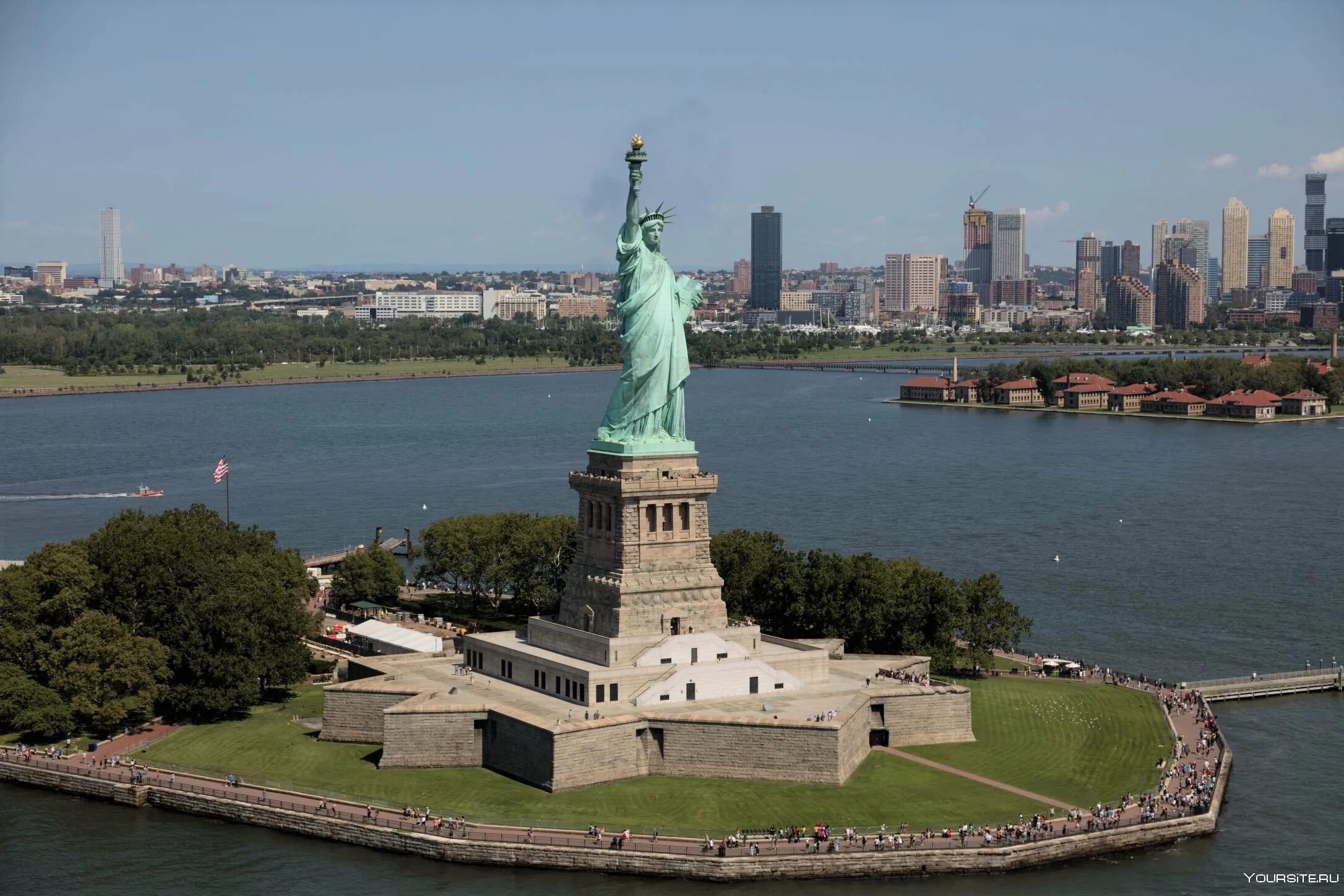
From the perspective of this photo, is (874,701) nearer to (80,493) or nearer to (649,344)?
(649,344)

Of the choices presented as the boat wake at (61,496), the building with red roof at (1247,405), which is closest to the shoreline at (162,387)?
the boat wake at (61,496)

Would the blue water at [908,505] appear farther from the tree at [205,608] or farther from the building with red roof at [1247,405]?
the tree at [205,608]

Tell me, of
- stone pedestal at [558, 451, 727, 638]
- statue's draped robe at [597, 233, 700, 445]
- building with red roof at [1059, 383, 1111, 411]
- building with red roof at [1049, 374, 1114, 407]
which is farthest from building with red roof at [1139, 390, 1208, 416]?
stone pedestal at [558, 451, 727, 638]

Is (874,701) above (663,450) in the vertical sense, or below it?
below

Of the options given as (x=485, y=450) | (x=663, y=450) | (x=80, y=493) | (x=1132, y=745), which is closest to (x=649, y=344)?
(x=663, y=450)

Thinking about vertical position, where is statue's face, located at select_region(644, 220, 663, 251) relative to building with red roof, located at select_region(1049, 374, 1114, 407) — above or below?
above

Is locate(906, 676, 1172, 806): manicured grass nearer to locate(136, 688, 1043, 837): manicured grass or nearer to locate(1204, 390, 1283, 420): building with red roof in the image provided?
locate(136, 688, 1043, 837): manicured grass

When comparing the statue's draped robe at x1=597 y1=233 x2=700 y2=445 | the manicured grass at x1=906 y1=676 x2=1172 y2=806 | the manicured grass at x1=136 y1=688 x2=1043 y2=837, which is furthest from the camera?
the statue's draped robe at x1=597 y1=233 x2=700 y2=445
